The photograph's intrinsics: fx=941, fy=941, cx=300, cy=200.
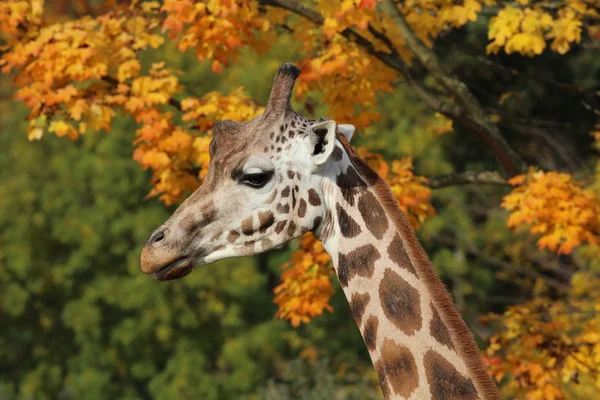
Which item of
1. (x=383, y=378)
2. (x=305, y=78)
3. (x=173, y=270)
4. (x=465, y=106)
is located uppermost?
(x=173, y=270)

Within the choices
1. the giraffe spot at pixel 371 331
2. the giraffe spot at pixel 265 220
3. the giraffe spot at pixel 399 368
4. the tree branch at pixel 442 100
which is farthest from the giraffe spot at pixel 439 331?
the tree branch at pixel 442 100

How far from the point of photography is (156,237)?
14.0 ft

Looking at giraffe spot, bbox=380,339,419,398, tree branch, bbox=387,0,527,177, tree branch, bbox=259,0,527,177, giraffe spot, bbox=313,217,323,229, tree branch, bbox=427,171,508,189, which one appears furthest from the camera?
tree branch, bbox=427,171,508,189

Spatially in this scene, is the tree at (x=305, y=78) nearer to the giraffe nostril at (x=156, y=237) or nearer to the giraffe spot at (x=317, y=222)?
the giraffe spot at (x=317, y=222)

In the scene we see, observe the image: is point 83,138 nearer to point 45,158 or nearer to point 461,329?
point 45,158

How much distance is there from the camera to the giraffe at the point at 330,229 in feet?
13.6

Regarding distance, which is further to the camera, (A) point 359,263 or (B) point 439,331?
(A) point 359,263

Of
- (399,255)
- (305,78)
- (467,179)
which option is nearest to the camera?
(399,255)

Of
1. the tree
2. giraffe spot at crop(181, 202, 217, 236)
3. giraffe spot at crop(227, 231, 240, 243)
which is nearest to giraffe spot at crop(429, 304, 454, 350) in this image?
giraffe spot at crop(227, 231, 240, 243)

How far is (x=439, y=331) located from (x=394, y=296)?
258 mm

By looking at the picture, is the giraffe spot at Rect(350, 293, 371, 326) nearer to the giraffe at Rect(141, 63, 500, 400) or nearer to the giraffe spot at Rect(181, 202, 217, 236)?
the giraffe at Rect(141, 63, 500, 400)

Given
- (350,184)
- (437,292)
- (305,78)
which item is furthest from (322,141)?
(305,78)

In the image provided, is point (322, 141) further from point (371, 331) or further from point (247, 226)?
point (371, 331)

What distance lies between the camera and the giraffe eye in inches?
173
